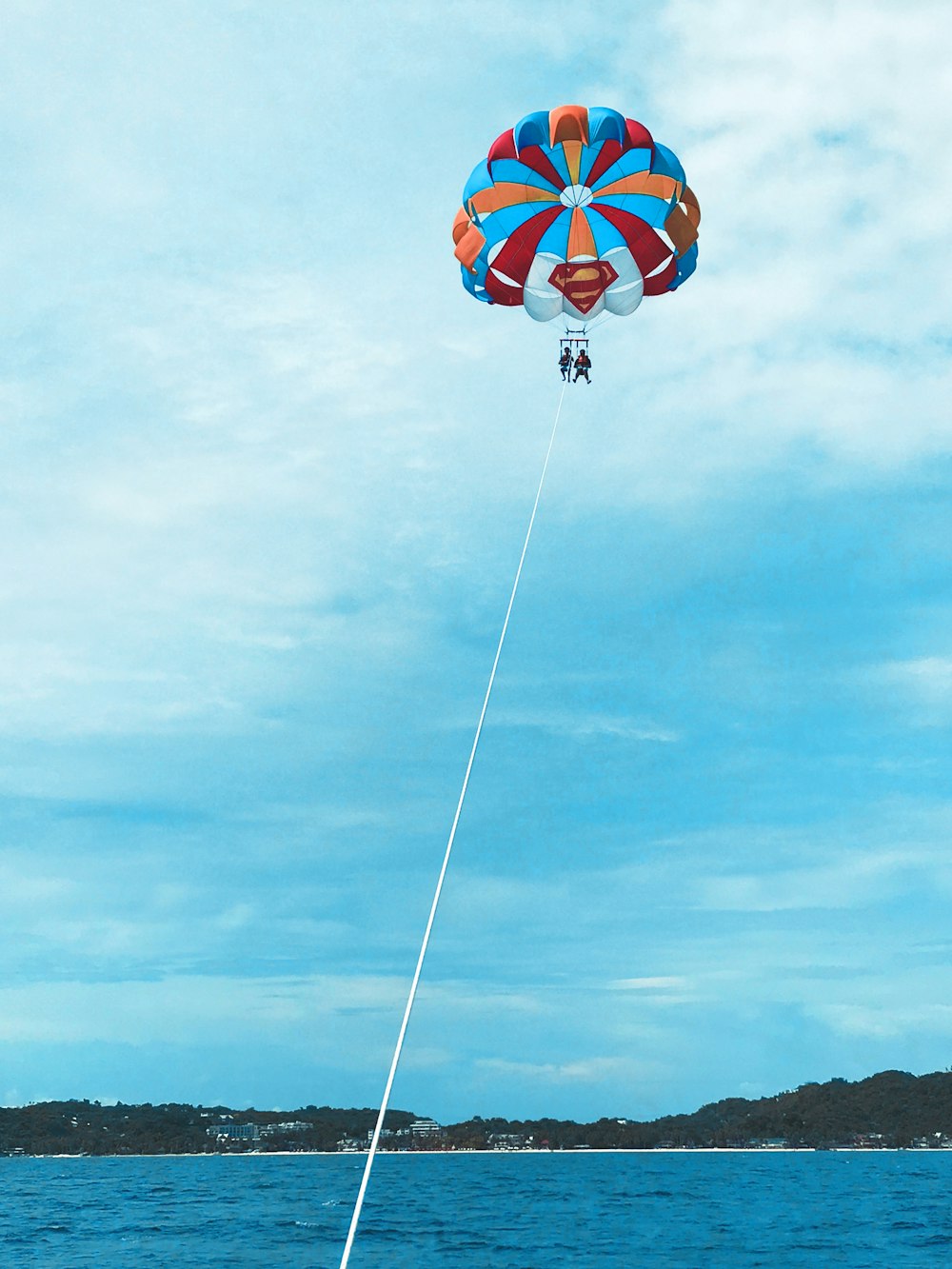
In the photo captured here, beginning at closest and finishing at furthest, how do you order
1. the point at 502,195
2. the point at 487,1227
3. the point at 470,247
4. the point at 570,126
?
the point at 570,126
the point at 502,195
the point at 470,247
the point at 487,1227

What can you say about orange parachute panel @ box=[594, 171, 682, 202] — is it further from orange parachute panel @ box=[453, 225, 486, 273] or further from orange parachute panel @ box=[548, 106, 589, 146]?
orange parachute panel @ box=[453, 225, 486, 273]

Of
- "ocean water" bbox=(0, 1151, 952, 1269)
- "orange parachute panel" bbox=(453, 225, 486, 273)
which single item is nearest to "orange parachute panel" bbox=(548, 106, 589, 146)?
"orange parachute panel" bbox=(453, 225, 486, 273)

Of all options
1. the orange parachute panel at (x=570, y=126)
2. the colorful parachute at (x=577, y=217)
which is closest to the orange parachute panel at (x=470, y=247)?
the colorful parachute at (x=577, y=217)

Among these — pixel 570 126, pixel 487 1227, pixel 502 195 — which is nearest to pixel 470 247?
pixel 502 195

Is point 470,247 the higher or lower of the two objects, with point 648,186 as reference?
lower

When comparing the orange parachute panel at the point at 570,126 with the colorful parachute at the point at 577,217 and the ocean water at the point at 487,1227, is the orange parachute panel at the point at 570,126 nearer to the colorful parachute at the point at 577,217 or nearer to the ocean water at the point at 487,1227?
the colorful parachute at the point at 577,217

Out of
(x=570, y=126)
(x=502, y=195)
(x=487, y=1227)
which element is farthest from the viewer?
(x=487, y=1227)

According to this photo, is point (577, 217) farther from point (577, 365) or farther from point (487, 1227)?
point (487, 1227)

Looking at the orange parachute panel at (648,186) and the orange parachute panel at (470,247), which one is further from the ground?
the orange parachute panel at (648,186)

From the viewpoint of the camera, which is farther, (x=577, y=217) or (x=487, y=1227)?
→ (x=487, y=1227)

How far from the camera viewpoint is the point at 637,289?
22.8 m

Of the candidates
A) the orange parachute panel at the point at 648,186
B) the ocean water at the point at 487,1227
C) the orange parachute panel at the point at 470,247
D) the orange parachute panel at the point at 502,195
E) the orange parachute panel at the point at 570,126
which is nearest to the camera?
the orange parachute panel at the point at 570,126

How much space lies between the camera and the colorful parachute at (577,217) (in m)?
20.8

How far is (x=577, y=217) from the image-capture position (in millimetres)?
22000
